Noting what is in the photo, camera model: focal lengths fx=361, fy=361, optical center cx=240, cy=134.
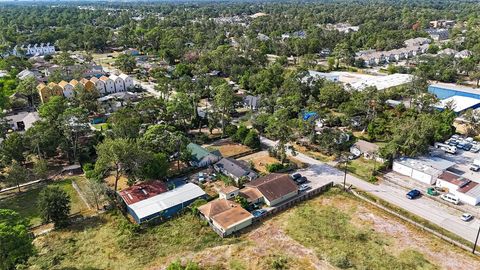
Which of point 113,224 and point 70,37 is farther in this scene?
point 70,37

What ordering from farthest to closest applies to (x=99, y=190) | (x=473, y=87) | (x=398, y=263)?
(x=473, y=87) < (x=99, y=190) < (x=398, y=263)

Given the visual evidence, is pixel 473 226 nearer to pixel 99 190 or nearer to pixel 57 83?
pixel 99 190

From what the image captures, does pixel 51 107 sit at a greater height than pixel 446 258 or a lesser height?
greater

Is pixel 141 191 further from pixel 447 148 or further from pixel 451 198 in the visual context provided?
pixel 447 148

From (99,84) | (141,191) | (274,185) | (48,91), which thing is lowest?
(141,191)

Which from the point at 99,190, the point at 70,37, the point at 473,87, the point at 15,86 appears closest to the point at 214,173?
the point at 99,190

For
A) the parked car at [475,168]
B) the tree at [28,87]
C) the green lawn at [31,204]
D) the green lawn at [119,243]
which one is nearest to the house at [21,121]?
the tree at [28,87]

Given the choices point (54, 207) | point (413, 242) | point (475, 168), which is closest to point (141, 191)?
point (54, 207)
